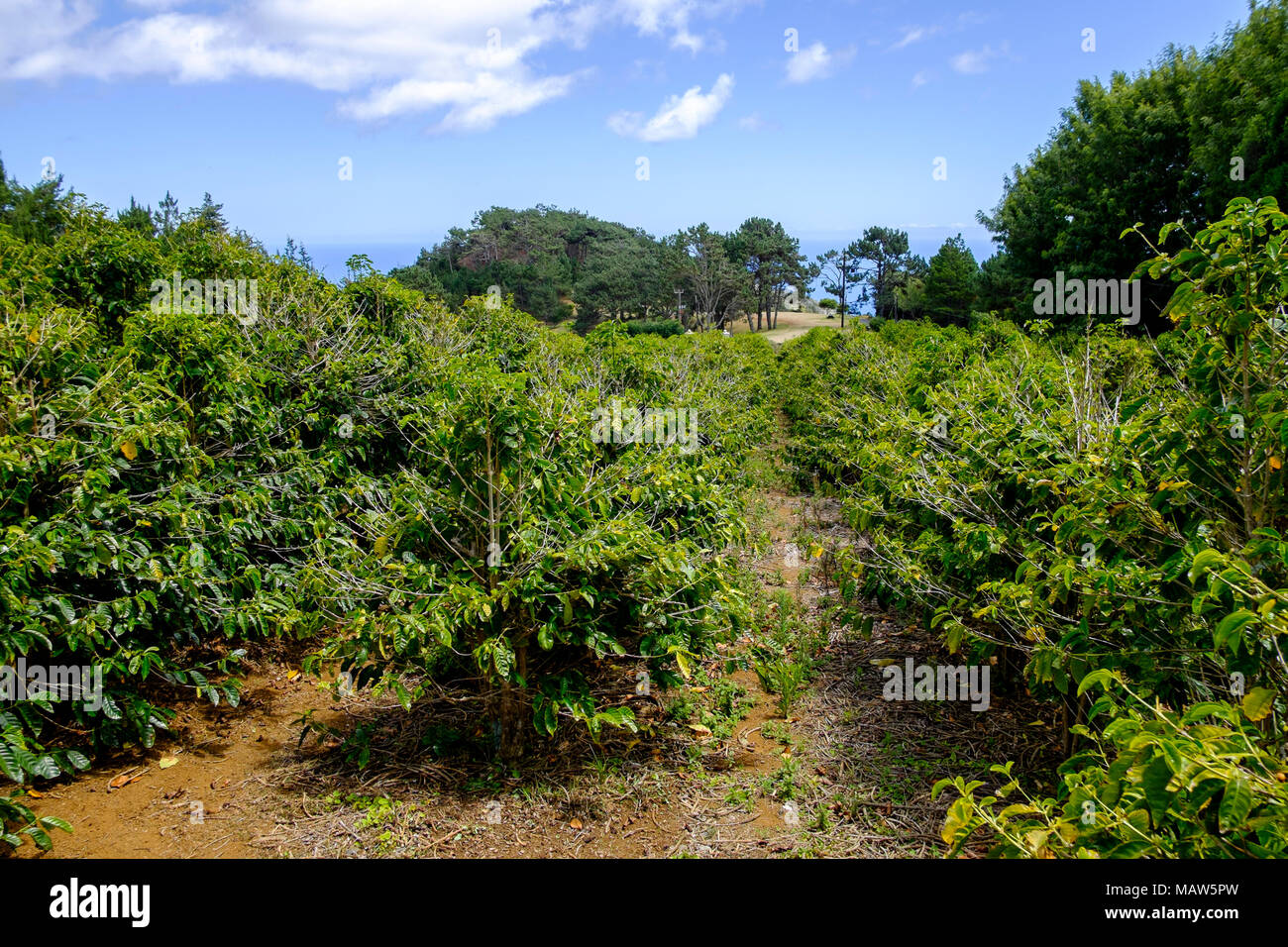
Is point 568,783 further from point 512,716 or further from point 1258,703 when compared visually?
point 1258,703

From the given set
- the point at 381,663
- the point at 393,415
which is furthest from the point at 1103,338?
the point at 381,663

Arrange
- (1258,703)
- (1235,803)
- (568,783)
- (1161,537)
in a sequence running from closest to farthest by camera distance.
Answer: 1. (1235,803)
2. (1258,703)
3. (1161,537)
4. (568,783)

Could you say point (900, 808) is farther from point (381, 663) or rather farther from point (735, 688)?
point (381, 663)

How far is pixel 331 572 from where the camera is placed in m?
3.51

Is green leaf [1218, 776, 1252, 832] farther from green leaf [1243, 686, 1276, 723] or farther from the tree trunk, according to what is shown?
the tree trunk

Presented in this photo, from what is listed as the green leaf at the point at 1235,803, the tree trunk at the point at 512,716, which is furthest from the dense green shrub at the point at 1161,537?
the tree trunk at the point at 512,716

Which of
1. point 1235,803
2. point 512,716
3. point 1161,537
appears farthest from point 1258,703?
point 512,716

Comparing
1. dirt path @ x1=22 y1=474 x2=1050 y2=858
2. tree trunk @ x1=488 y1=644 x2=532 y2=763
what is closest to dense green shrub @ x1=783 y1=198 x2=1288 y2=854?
dirt path @ x1=22 y1=474 x2=1050 y2=858

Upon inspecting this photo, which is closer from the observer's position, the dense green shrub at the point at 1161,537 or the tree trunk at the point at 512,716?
the dense green shrub at the point at 1161,537

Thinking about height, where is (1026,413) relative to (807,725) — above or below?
above

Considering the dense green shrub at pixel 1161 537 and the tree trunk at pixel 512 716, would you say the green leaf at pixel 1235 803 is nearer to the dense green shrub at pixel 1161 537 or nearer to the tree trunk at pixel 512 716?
the dense green shrub at pixel 1161 537

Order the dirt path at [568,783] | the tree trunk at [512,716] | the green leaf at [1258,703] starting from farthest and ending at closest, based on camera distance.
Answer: the tree trunk at [512,716], the dirt path at [568,783], the green leaf at [1258,703]

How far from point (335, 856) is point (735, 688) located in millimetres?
2585

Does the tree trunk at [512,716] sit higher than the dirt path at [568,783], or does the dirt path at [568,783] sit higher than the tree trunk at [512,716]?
the tree trunk at [512,716]
